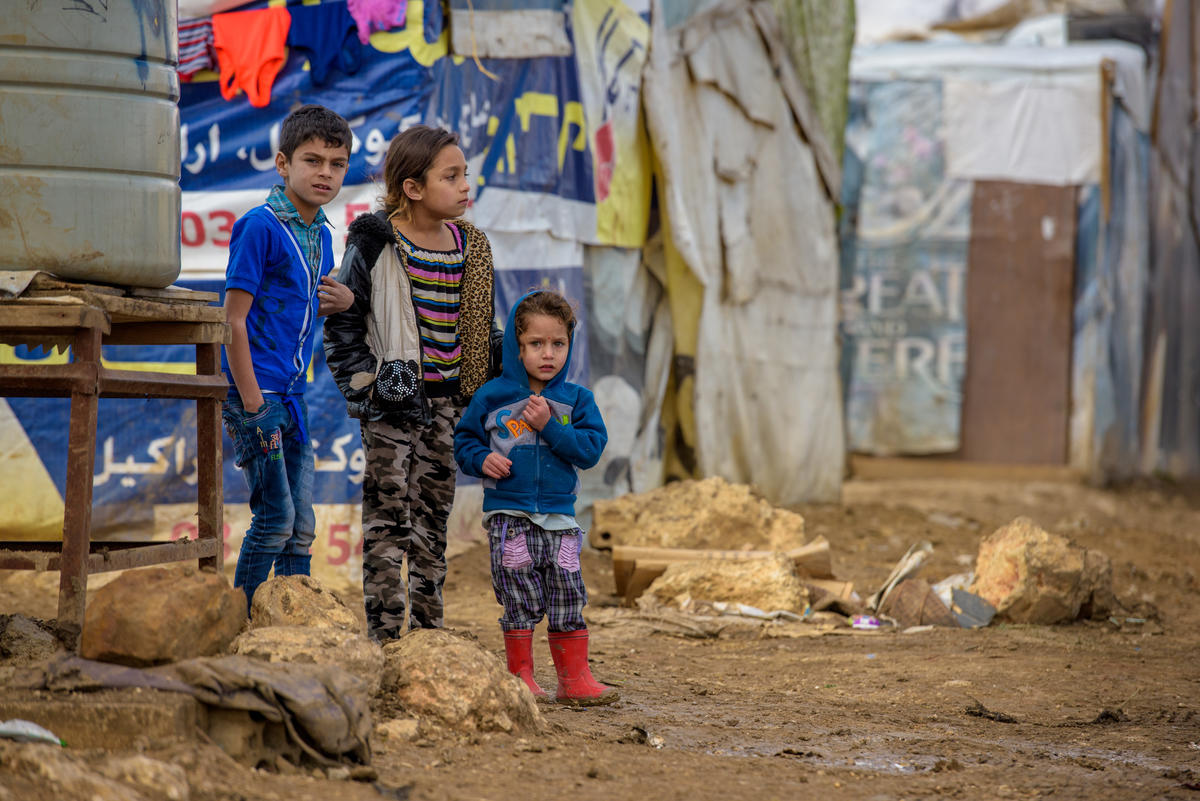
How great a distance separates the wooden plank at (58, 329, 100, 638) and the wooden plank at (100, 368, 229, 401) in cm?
6

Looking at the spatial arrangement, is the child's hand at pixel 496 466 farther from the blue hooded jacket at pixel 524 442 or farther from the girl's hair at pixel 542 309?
the girl's hair at pixel 542 309

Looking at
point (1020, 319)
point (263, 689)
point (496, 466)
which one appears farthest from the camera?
point (1020, 319)

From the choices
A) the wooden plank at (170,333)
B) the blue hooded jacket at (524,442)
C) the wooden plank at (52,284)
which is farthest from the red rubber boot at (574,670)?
the wooden plank at (52,284)

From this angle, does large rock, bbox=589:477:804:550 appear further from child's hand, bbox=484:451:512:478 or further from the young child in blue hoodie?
child's hand, bbox=484:451:512:478

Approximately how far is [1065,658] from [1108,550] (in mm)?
3469

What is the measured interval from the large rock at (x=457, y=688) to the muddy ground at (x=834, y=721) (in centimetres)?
6

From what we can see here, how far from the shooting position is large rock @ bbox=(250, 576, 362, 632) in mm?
3055

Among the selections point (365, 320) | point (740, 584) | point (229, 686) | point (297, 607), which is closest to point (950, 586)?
point (740, 584)

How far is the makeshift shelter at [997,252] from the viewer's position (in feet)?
35.6

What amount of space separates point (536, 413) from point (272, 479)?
762mm

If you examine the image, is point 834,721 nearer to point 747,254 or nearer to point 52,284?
point 52,284

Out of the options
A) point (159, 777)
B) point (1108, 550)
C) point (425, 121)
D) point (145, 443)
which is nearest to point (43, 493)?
point (145, 443)

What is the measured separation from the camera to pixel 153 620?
8.43ft

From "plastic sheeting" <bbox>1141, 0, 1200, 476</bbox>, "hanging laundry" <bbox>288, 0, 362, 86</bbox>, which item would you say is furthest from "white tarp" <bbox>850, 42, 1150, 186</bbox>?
"hanging laundry" <bbox>288, 0, 362, 86</bbox>
